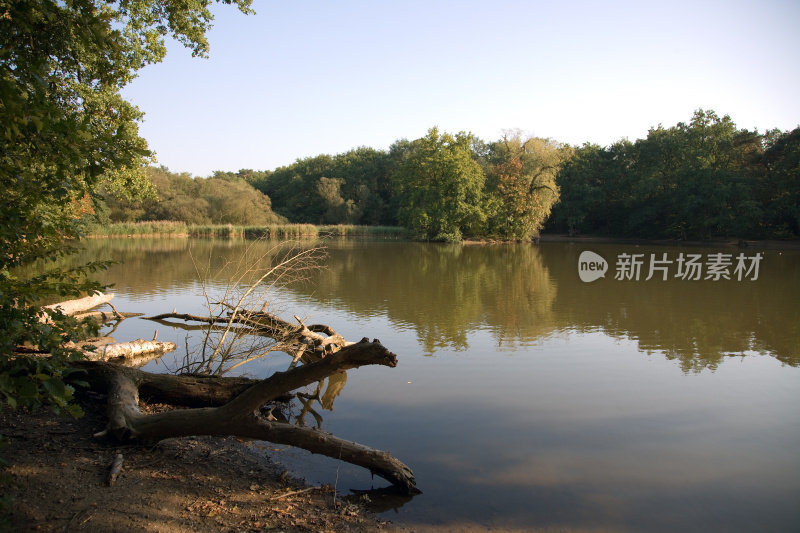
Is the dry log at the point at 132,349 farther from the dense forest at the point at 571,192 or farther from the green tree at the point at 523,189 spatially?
the green tree at the point at 523,189

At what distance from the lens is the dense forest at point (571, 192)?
39188 mm

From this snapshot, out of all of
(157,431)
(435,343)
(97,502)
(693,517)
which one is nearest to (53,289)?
(97,502)

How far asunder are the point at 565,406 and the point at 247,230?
48.5 meters

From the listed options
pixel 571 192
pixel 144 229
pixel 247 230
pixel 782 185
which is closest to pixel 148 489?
pixel 782 185

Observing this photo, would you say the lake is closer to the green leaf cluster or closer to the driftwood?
the driftwood

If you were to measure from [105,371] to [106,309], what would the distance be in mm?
7781

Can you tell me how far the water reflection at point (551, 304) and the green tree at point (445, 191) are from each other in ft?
75.4

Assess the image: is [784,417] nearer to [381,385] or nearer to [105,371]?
[381,385]

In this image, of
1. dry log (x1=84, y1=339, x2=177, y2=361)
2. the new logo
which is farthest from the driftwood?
the new logo

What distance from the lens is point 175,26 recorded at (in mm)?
10094

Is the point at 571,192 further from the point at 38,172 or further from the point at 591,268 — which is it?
the point at 38,172

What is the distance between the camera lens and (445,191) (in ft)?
149

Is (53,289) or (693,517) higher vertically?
(53,289)

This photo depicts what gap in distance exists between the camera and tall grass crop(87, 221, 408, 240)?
4672cm
